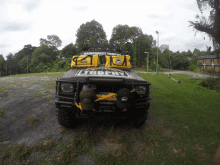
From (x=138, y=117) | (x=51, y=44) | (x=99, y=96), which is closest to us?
(x=99, y=96)

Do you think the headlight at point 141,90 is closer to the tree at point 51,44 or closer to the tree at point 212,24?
the tree at point 212,24

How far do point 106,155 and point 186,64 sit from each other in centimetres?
5791

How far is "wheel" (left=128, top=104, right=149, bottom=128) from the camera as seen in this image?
2193mm

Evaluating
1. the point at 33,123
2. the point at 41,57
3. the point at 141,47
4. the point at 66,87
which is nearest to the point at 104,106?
the point at 66,87

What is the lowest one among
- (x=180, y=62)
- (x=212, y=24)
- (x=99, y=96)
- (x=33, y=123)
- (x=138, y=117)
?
(x=33, y=123)

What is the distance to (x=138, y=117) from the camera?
2488mm

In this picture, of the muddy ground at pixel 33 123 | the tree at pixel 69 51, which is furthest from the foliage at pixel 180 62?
the muddy ground at pixel 33 123

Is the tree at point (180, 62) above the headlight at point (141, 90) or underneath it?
above

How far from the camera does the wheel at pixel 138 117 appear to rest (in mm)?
2193

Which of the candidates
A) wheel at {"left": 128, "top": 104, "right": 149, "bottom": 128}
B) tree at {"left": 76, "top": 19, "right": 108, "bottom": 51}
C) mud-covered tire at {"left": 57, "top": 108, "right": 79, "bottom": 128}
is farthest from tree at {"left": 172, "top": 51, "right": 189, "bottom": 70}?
mud-covered tire at {"left": 57, "top": 108, "right": 79, "bottom": 128}

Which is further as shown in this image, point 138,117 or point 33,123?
point 33,123

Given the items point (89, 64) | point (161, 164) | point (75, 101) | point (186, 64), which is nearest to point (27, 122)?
point (75, 101)

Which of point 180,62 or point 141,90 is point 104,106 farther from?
point 180,62

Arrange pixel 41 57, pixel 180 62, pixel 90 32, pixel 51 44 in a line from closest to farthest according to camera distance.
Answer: pixel 90 32 < pixel 41 57 < pixel 51 44 < pixel 180 62
